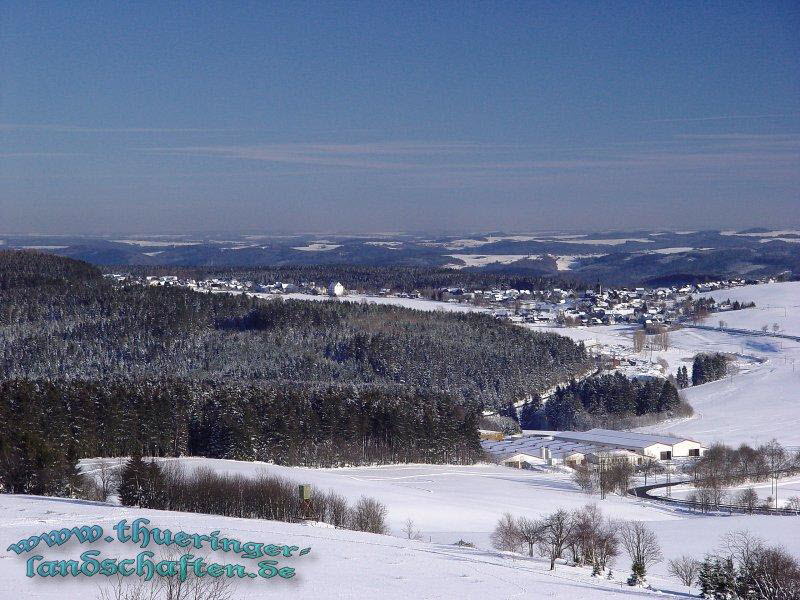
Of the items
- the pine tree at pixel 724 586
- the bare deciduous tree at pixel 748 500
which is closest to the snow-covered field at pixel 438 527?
the pine tree at pixel 724 586

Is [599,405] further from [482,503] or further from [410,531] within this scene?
[410,531]

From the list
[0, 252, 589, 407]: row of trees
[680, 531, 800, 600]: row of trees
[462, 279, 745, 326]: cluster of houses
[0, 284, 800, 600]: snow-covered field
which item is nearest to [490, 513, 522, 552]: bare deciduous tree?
[0, 284, 800, 600]: snow-covered field

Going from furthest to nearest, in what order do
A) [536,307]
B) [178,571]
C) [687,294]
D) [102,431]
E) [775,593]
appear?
[687,294] < [536,307] < [102,431] < [775,593] < [178,571]

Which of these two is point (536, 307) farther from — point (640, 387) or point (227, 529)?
point (227, 529)

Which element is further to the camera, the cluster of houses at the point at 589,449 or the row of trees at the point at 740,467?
the cluster of houses at the point at 589,449

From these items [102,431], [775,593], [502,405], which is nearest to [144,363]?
[502,405]

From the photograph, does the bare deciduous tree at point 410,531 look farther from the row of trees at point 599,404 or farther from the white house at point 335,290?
the white house at point 335,290
